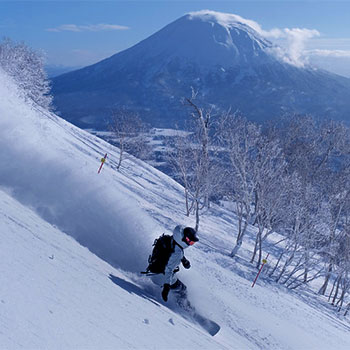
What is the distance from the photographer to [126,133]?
3531 centimetres

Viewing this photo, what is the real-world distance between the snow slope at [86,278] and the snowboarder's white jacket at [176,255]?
1.86 ft

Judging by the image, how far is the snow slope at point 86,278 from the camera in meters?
3.41

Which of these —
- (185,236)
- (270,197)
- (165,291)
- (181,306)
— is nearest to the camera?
(185,236)

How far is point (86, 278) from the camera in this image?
4.88 metres

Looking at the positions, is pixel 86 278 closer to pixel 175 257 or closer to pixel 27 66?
pixel 175 257

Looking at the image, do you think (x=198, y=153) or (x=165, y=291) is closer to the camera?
(x=165, y=291)

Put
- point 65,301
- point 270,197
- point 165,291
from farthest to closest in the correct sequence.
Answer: point 270,197, point 165,291, point 65,301

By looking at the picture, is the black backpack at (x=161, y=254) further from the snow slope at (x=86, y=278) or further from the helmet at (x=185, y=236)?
the snow slope at (x=86, y=278)

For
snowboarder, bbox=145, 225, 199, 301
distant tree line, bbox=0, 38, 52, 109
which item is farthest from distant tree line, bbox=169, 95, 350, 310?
distant tree line, bbox=0, 38, 52, 109

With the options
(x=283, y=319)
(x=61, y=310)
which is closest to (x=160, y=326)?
(x=61, y=310)

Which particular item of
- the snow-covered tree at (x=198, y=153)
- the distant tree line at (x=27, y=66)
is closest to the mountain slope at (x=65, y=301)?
the snow-covered tree at (x=198, y=153)

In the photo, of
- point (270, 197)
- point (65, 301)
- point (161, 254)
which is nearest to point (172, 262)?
point (161, 254)

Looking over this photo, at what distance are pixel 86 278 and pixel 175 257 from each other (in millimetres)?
1930

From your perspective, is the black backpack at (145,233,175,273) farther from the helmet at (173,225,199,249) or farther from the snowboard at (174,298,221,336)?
the snowboard at (174,298,221,336)
